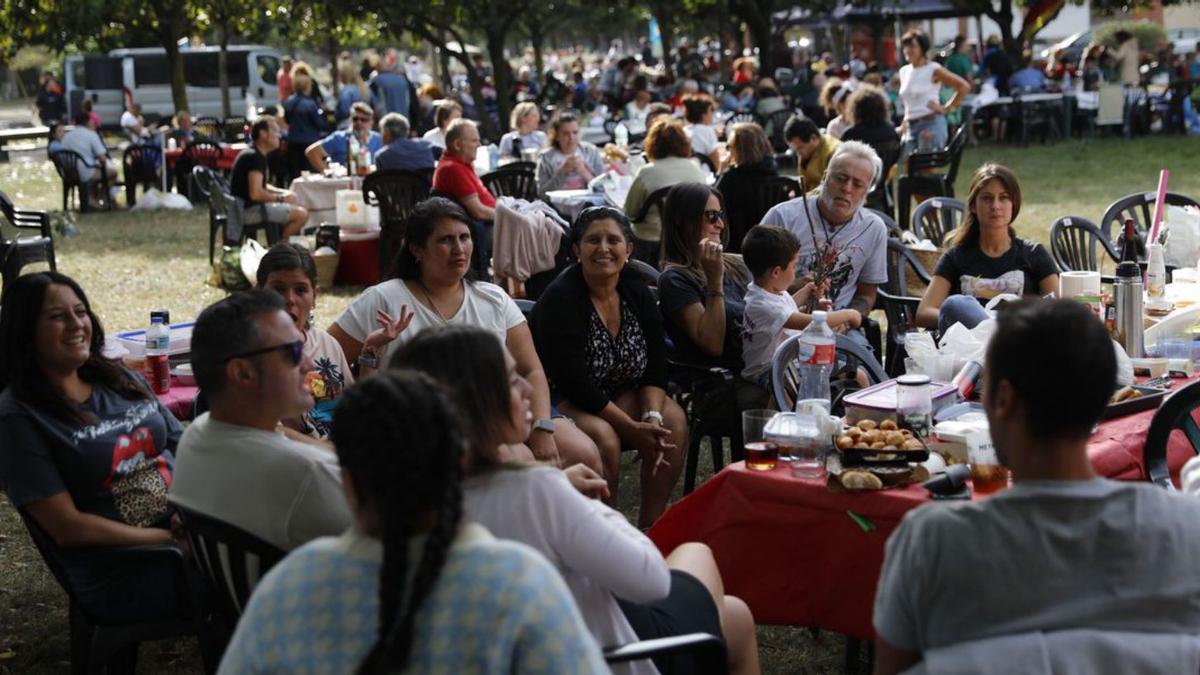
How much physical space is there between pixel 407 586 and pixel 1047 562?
39.2 inches

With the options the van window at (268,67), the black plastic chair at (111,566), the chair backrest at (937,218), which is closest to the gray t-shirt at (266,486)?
the black plastic chair at (111,566)

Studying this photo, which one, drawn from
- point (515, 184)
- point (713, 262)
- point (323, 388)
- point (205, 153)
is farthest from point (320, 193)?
point (323, 388)

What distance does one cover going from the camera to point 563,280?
17.3ft

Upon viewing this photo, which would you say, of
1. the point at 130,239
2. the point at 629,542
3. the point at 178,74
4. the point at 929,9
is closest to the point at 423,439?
the point at 629,542

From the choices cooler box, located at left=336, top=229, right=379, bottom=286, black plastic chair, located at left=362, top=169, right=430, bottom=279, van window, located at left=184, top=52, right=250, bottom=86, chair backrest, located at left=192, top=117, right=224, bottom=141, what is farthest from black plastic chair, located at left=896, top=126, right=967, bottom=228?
van window, located at left=184, top=52, right=250, bottom=86

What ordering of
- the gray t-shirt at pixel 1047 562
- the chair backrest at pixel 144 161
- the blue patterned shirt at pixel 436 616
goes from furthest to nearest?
the chair backrest at pixel 144 161 < the gray t-shirt at pixel 1047 562 < the blue patterned shirt at pixel 436 616

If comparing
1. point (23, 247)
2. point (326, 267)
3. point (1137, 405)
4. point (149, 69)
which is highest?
point (149, 69)

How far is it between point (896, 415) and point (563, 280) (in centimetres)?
168

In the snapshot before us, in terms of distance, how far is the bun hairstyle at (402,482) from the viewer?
6.71 feet

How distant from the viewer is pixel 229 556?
309cm

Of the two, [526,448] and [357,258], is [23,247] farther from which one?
[526,448]

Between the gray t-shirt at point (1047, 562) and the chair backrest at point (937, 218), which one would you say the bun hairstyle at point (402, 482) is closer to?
the gray t-shirt at point (1047, 562)

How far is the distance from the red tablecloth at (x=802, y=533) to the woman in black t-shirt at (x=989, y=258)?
6.19 feet

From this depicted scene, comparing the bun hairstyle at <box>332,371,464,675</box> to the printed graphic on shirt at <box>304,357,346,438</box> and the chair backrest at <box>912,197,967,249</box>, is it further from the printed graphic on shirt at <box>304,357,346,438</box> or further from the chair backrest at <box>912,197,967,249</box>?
the chair backrest at <box>912,197,967,249</box>
